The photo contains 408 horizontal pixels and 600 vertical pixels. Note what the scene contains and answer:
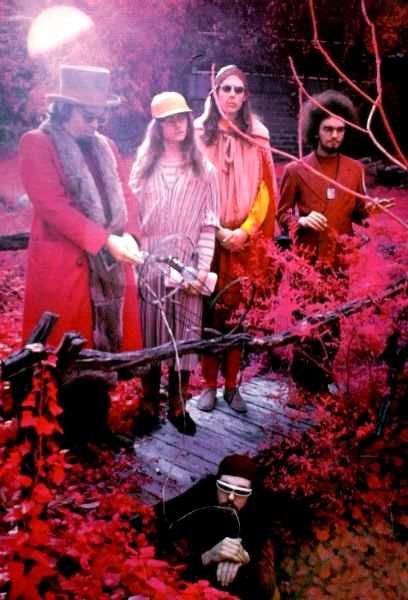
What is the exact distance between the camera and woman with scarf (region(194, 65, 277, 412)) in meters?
5.17

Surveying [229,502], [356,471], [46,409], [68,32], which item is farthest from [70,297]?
[68,32]

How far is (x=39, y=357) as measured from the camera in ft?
10.5

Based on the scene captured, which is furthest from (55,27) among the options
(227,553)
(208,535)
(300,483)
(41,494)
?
(227,553)

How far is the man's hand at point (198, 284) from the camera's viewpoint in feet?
16.2

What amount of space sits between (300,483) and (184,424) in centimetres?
124

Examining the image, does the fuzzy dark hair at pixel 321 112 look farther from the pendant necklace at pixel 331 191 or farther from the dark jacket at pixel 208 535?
the dark jacket at pixel 208 535

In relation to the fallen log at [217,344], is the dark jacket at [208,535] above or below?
below

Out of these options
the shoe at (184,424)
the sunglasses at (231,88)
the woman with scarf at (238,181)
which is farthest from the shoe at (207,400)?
the sunglasses at (231,88)

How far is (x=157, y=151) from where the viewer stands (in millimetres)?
4883

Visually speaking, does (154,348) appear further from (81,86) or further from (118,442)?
(81,86)

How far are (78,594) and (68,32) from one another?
9.07 m

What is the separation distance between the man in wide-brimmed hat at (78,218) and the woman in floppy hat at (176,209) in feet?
1.19

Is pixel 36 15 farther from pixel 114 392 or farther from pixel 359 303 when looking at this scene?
pixel 359 303

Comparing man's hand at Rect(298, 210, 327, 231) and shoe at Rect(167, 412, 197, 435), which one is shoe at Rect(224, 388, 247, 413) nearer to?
shoe at Rect(167, 412, 197, 435)
